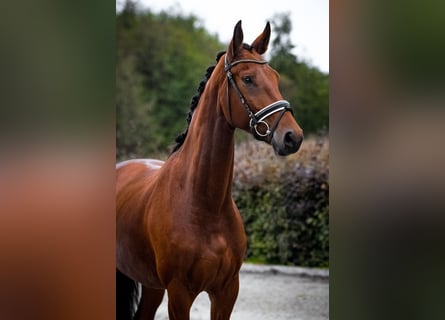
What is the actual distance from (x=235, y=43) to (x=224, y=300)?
114cm

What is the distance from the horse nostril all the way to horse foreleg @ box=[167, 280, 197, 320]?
2.58ft

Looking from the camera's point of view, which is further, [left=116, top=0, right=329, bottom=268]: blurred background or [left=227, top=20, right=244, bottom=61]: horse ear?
[left=116, top=0, right=329, bottom=268]: blurred background

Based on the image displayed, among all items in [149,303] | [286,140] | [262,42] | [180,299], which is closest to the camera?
[286,140]

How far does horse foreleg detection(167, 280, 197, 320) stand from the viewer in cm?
238

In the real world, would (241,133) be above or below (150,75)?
below

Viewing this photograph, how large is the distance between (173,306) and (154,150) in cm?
75

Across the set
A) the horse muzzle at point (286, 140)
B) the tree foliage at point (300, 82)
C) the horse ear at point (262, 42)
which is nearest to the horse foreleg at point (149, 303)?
the horse muzzle at point (286, 140)

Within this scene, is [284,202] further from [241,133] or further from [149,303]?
[149,303]

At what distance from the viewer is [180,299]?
239cm

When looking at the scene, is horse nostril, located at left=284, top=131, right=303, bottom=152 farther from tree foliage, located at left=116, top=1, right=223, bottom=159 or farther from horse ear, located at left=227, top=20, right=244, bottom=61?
tree foliage, located at left=116, top=1, right=223, bottom=159

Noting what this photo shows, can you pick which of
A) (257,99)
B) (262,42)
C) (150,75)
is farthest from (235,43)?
(150,75)

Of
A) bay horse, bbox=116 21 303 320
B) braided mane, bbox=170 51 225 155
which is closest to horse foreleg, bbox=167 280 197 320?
bay horse, bbox=116 21 303 320
